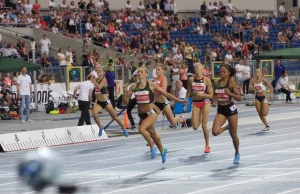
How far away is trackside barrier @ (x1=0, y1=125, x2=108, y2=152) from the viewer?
1580cm

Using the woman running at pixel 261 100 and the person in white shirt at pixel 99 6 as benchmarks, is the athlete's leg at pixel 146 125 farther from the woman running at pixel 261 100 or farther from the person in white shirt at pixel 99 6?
the person in white shirt at pixel 99 6

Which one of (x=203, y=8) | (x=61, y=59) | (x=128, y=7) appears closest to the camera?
(x=61, y=59)

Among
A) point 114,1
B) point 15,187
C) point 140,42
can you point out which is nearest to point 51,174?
point 15,187

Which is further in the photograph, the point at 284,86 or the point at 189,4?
the point at 189,4

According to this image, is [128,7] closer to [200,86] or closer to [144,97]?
[200,86]

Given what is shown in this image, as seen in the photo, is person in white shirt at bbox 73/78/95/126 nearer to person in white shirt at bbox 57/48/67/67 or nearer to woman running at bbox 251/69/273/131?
woman running at bbox 251/69/273/131

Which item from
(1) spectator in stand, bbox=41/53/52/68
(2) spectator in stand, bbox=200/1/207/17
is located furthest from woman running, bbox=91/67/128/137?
(2) spectator in stand, bbox=200/1/207/17

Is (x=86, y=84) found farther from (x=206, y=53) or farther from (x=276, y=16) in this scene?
(x=276, y=16)

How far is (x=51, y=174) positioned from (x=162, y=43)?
35490mm

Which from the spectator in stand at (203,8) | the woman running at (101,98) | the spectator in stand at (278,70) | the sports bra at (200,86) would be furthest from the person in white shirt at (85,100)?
the spectator in stand at (203,8)

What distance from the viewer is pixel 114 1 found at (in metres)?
41.7

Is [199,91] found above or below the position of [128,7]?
below

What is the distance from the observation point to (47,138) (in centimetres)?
1662

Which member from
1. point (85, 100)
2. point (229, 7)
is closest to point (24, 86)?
point (85, 100)
